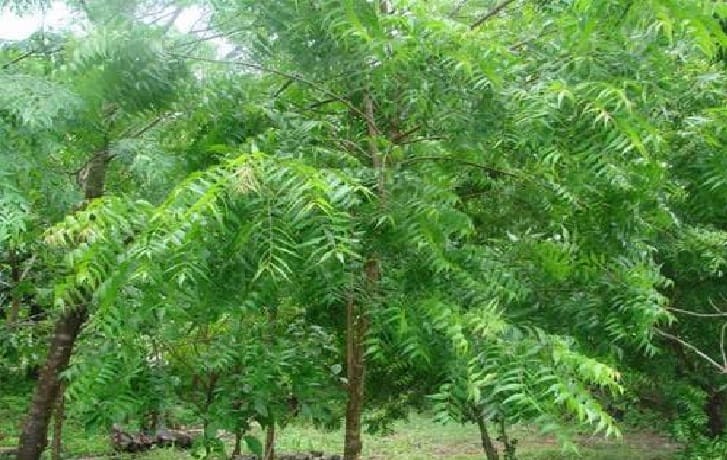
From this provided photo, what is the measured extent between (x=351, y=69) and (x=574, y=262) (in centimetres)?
139

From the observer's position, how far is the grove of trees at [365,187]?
2.53 meters

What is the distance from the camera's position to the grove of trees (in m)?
2.53

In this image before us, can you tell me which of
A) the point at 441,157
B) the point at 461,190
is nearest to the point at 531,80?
the point at 441,157

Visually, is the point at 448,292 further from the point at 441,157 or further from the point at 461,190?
the point at 461,190

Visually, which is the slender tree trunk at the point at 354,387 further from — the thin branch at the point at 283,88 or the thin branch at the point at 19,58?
the thin branch at the point at 19,58

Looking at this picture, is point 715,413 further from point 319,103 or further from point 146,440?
point 146,440

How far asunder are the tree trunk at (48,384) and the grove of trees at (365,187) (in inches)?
56.5

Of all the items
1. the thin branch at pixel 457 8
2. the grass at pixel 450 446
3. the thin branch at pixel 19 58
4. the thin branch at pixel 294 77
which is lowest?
the grass at pixel 450 446

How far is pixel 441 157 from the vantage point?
3449 mm

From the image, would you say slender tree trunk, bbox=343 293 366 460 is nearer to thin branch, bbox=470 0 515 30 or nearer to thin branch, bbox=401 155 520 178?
thin branch, bbox=401 155 520 178

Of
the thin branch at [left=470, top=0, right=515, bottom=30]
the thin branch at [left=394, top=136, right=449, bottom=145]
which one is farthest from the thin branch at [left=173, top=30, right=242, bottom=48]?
the thin branch at [left=470, top=0, right=515, bottom=30]

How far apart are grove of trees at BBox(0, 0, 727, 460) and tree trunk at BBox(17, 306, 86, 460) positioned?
4.71 ft

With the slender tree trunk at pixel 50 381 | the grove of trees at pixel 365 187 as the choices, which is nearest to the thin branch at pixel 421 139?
the grove of trees at pixel 365 187

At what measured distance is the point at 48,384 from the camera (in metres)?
5.93
